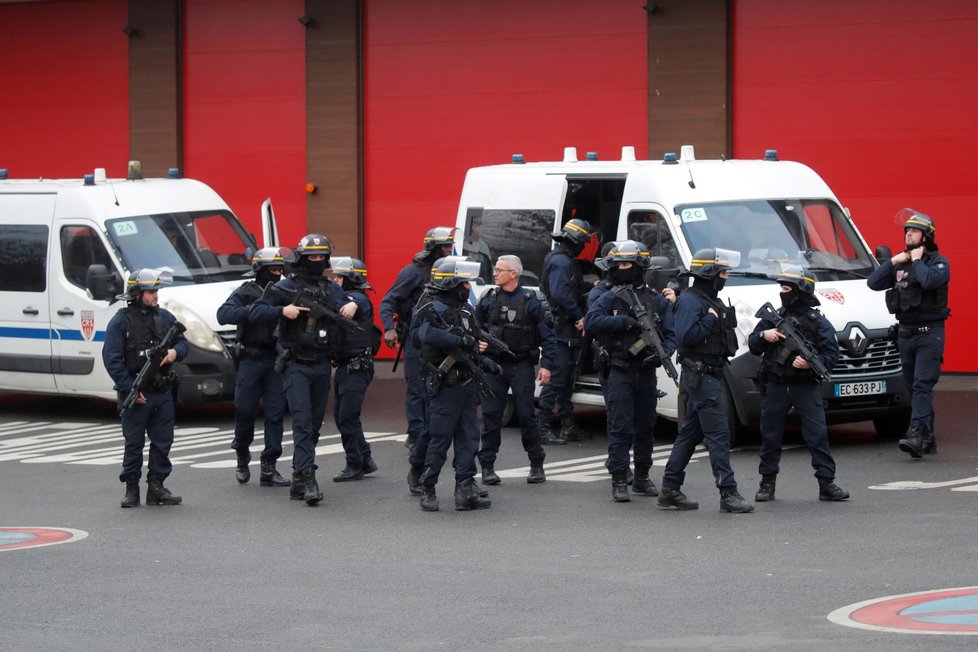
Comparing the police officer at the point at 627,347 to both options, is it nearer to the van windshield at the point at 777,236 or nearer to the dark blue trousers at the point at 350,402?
the dark blue trousers at the point at 350,402

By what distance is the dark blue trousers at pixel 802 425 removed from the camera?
37.9 feet

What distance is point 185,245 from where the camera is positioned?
17.5 m

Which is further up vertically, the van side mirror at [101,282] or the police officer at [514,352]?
the van side mirror at [101,282]

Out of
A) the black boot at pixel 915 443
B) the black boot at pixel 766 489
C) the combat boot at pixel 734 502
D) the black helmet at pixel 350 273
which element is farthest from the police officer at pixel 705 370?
the black helmet at pixel 350 273

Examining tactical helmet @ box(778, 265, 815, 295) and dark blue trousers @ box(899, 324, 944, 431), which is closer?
tactical helmet @ box(778, 265, 815, 295)

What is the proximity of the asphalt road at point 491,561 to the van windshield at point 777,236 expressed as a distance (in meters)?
1.59

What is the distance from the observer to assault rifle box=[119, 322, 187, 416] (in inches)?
475

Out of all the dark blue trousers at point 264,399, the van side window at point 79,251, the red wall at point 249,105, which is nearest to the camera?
the dark blue trousers at point 264,399

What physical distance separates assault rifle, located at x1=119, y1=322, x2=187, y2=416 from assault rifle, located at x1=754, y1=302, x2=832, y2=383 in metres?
4.28

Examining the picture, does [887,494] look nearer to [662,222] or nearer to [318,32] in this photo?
[662,222]

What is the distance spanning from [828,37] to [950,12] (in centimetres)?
145

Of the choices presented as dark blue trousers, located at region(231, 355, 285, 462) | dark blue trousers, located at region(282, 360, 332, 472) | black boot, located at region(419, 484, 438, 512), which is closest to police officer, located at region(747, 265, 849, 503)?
black boot, located at region(419, 484, 438, 512)

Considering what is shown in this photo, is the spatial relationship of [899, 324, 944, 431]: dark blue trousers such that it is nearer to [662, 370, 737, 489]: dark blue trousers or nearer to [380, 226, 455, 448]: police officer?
[662, 370, 737, 489]: dark blue trousers

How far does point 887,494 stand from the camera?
38.4ft
